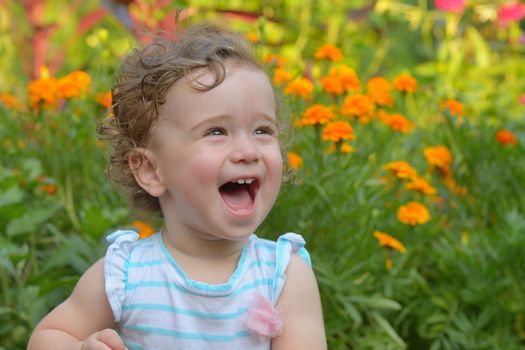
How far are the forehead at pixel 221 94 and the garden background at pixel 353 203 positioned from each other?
28 cm

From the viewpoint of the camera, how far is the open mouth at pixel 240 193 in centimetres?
179

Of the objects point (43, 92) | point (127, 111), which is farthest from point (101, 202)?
point (127, 111)

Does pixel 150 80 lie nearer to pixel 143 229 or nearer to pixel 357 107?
pixel 143 229

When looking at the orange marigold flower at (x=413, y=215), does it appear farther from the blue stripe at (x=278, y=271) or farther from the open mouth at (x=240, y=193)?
the open mouth at (x=240, y=193)

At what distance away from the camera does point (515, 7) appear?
4699 mm

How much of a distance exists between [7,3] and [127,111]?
278 cm

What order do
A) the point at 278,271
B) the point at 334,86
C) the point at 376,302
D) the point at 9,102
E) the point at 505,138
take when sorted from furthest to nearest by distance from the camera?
the point at 9,102, the point at 505,138, the point at 334,86, the point at 376,302, the point at 278,271

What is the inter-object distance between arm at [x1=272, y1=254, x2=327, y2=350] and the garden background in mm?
367

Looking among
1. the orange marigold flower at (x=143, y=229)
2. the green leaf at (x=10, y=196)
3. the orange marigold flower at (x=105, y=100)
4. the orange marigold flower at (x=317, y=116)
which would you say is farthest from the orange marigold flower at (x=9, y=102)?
the orange marigold flower at (x=317, y=116)

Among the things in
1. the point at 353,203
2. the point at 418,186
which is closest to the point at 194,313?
the point at 353,203

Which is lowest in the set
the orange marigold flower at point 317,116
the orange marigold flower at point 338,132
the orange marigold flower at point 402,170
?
the orange marigold flower at point 402,170

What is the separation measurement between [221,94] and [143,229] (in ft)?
2.62

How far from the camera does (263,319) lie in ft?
6.01

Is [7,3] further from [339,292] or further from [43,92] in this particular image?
[339,292]
